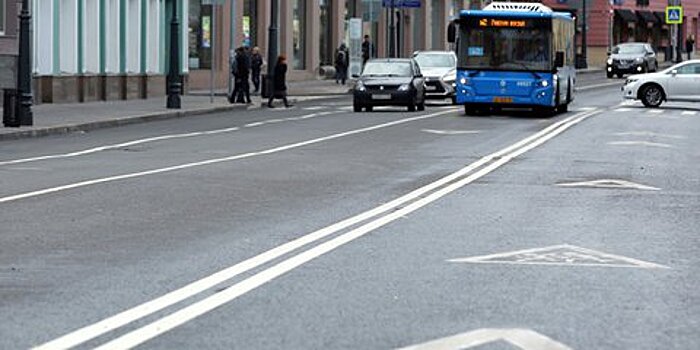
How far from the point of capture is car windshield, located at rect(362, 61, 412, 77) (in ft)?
141

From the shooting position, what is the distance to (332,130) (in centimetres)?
3209

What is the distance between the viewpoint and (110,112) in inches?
1518

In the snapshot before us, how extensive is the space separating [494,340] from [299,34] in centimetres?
5927

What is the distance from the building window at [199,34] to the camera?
56594mm

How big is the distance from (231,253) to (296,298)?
2.32 m

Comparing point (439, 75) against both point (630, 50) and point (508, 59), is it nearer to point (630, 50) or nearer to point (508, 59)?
point (508, 59)

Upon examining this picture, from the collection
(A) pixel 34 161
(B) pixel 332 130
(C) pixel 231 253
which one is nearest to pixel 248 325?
(C) pixel 231 253

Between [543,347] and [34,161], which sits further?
[34,161]

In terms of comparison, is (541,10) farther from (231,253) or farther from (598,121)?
(231,253)

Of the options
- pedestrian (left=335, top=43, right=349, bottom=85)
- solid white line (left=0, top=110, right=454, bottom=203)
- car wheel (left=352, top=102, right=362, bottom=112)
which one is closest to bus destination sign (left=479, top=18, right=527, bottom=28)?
car wheel (left=352, top=102, right=362, bottom=112)

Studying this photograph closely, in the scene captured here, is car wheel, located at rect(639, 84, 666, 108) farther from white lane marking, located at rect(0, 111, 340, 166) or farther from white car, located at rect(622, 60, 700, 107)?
white lane marking, located at rect(0, 111, 340, 166)

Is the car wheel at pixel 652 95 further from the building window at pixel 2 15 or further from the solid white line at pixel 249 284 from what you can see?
the solid white line at pixel 249 284

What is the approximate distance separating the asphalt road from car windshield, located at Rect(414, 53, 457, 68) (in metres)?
25.9

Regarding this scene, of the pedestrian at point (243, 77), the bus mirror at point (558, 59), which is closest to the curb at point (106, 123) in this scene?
the pedestrian at point (243, 77)
